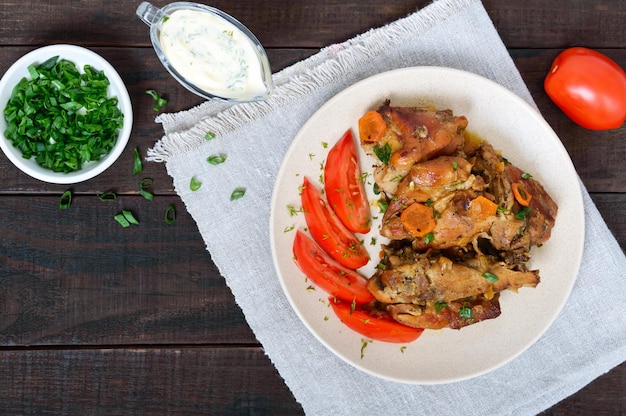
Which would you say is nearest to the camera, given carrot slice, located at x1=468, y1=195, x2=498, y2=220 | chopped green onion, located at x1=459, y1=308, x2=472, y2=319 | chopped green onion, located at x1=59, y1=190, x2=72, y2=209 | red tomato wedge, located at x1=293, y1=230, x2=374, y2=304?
carrot slice, located at x1=468, y1=195, x2=498, y2=220

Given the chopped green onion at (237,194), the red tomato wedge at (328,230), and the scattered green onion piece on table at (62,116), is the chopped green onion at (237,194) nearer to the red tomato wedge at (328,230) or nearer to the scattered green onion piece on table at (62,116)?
the red tomato wedge at (328,230)

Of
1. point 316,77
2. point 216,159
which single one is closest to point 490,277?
point 316,77

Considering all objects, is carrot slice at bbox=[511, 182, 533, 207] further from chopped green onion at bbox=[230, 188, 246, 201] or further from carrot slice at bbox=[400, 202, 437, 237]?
chopped green onion at bbox=[230, 188, 246, 201]

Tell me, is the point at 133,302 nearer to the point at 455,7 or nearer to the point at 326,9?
the point at 326,9

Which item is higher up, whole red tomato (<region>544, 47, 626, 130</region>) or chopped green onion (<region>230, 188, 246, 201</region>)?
whole red tomato (<region>544, 47, 626, 130</region>)

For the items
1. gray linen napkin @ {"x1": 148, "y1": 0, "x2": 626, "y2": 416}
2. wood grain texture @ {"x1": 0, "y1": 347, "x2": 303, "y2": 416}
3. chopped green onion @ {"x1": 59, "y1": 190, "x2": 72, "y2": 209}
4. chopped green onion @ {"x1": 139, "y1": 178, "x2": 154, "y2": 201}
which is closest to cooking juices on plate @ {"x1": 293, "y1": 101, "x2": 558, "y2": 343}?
gray linen napkin @ {"x1": 148, "y1": 0, "x2": 626, "y2": 416}

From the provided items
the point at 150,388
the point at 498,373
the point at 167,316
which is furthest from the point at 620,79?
the point at 150,388

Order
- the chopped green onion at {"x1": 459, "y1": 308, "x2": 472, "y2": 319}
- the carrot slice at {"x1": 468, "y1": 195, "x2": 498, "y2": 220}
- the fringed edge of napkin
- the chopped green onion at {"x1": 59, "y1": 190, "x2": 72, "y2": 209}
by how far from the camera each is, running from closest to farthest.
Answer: the carrot slice at {"x1": 468, "y1": 195, "x2": 498, "y2": 220}, the chopped green onion at {"x1": 459, "y1": 308, "x2": 472, "y2": 319}, the fringed edge of napkin, the chopped green onion at {"x1": 59, "y1": 190, "x2": 72, "y2": 209}
